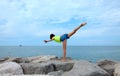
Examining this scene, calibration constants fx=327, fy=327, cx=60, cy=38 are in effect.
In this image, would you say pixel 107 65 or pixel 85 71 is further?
pixel 107 65

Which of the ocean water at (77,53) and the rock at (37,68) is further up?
the rock at (37,68)

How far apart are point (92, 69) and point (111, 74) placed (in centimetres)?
189

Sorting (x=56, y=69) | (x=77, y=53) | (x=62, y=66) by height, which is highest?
(x=62, y=66)

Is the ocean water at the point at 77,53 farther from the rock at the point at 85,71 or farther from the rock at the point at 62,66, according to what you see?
the rock at the point at 85,71

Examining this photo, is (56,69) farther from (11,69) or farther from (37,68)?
(11,69)

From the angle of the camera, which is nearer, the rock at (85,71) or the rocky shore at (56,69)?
the rock at (85,71)

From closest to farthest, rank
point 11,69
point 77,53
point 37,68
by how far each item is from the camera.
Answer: point 11,69
point 37,68
point 77,53

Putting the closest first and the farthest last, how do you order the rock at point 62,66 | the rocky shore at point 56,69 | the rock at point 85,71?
the rock at point 85,71 → the rocky shore at point 56,69 → the rock at point 62,66

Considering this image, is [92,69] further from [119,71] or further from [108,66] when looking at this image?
[108,66]

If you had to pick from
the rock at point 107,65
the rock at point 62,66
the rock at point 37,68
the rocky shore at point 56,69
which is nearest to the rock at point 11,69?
the rocky shore at point 56,69

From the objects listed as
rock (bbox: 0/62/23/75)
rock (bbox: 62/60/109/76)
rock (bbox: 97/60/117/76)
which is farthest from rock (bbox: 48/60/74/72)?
rock (bbox: 97/60/117/76)

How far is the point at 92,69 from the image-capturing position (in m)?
11.9

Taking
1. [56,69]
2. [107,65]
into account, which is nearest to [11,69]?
[56,69]

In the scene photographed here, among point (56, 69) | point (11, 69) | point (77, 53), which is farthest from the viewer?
point (77, 53)
